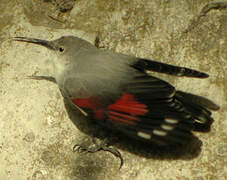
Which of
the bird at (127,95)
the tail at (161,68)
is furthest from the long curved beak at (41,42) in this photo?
the tail at (161,68)

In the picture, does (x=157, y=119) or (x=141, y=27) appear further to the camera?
(x=141, y=27)

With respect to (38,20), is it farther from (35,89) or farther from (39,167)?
(39,167)

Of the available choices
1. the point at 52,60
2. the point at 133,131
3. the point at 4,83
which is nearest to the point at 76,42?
the point at 52,60

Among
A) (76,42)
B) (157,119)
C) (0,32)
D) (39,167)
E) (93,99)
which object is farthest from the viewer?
(0,32)

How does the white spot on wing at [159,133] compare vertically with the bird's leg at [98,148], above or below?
above

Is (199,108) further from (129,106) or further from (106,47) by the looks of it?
(106,47)

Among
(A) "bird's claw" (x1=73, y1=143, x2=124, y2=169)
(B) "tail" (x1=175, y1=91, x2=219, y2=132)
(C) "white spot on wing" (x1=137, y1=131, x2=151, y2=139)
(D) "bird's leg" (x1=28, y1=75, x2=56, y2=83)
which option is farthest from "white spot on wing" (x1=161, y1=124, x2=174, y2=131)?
(D) "bird's leg" (x1=28, y1=75, x2=56, y2=83)

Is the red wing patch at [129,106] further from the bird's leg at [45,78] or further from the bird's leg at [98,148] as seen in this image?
the bird's leg at [45,78]

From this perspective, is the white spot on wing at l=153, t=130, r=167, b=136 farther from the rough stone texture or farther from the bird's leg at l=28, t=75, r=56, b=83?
the bird's leg at l=28, t=75, r=56, b=83
